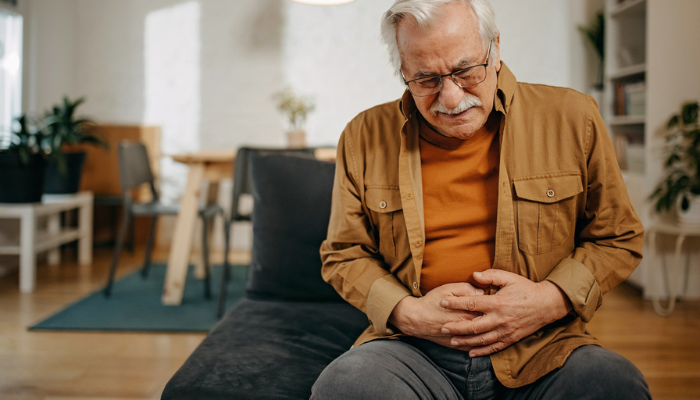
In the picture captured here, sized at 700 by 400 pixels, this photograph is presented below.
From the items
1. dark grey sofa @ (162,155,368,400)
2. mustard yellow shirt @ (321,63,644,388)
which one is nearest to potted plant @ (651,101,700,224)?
mustard yellow shirt @ (321,63,644,388)

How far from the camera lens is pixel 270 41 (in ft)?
14.5

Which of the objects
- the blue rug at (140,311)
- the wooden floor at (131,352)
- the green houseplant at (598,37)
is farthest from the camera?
the green houseplant at (598,37)

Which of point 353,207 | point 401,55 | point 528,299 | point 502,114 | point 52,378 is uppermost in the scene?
point 401,55

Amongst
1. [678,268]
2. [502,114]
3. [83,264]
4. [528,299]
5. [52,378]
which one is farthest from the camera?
[83,264]

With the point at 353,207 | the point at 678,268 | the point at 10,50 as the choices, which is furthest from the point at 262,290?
the point at 10,50

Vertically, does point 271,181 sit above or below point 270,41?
below

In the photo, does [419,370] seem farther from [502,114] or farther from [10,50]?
[10,50]

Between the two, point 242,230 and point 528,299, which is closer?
point 528,299

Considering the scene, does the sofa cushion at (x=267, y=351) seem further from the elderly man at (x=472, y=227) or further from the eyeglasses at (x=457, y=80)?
the eyeglasses at (x=457, y=80)

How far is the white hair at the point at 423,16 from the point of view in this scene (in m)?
1.01

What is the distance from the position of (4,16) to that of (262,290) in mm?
3641

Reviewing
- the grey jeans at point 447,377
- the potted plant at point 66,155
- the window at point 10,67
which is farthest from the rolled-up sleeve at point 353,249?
the window at point 10,67

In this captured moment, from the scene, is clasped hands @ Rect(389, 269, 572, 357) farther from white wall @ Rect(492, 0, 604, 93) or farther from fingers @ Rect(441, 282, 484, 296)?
white wall @ Rect(492, 0, 604, 93)

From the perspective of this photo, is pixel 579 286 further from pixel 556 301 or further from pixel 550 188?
pixel 550 188
